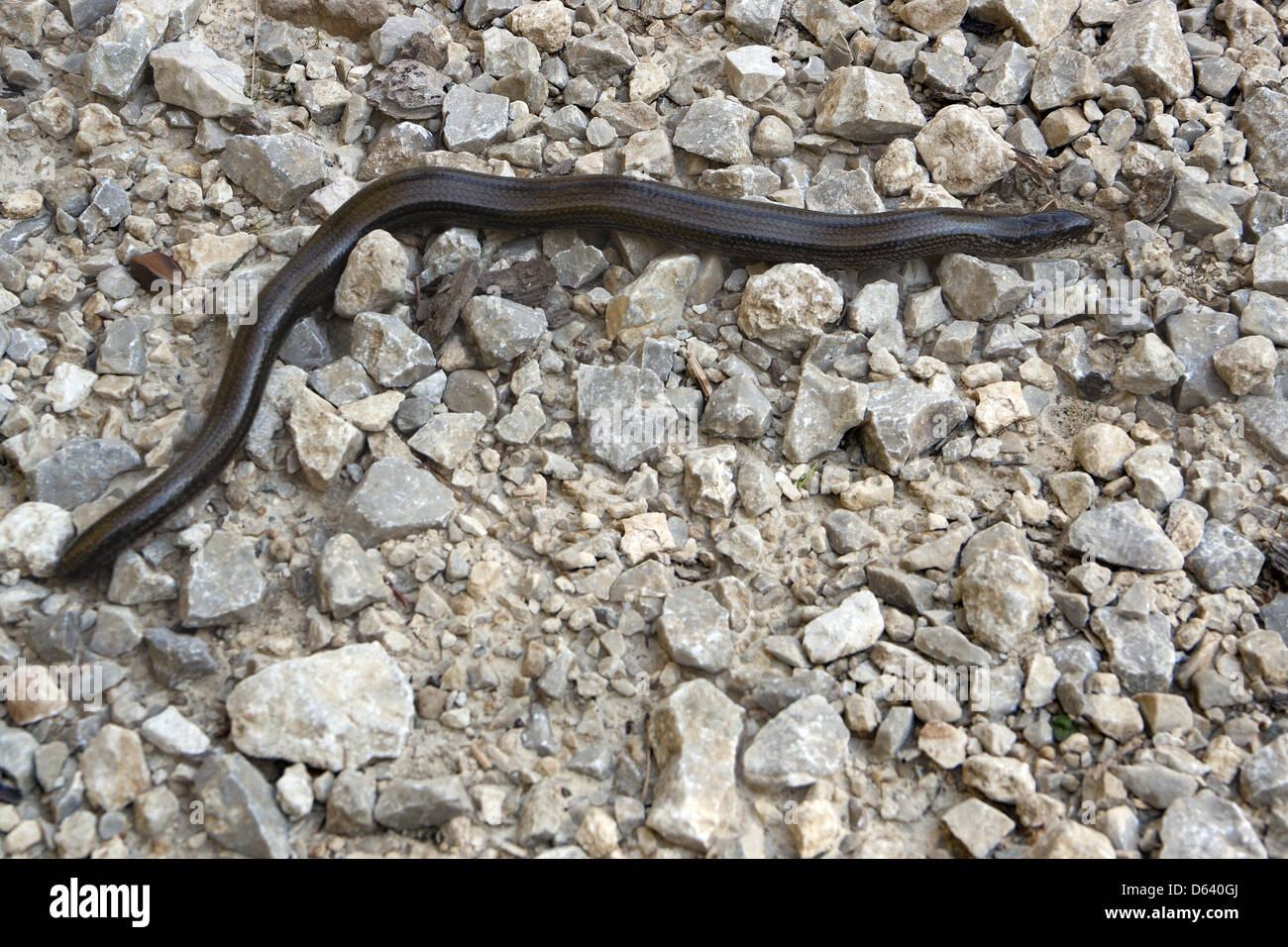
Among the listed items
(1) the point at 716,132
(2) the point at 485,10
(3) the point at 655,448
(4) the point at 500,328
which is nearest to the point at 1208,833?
(3) the point at 655,448

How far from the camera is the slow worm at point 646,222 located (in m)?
4.29

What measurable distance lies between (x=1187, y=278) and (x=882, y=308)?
4.96 ft

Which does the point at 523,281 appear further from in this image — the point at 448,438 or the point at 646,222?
the point at 448,438

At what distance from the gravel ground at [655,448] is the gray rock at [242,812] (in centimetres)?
2

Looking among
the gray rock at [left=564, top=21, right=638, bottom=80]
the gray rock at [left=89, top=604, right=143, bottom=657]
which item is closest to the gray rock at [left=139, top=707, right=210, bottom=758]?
the gray rock at [left=89, top=604, right=143, bottom=657]

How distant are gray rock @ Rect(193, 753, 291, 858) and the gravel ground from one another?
2 centimetres

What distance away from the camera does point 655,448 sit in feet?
12.3

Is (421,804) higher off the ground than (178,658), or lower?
lower

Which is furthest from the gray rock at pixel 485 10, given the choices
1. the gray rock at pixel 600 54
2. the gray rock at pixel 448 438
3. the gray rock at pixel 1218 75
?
the gray rock at pixel 1218 75

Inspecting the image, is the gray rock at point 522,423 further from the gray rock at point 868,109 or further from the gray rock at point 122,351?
the gray rock at point 868,109

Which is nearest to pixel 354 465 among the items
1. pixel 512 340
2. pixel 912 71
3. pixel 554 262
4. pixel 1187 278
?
pixel 512 340

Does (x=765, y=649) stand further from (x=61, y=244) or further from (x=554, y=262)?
(x=61, y=244)

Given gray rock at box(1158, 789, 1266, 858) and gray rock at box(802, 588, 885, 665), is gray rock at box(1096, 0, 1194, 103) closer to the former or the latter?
gray rock at box(802, 588, 885, 665)

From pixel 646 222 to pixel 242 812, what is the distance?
3.03 metres
